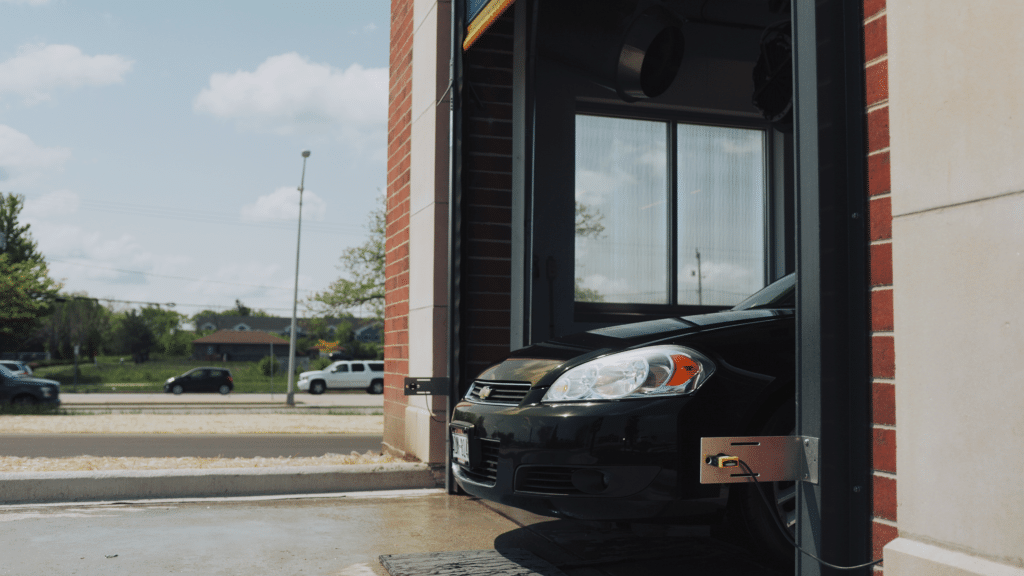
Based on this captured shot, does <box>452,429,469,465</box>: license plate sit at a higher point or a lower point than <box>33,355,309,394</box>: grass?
higher

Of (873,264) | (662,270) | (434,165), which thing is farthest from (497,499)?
(662,270)

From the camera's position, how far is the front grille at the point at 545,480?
10.3ft

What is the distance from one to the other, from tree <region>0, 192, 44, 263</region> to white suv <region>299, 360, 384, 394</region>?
26.7 m

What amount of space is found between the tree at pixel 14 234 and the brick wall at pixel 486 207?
59.4m

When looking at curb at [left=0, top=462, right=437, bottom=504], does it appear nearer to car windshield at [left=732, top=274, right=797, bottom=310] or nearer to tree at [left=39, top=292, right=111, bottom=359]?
car windshield at [left=732, top=274, right=797, bottom=310]

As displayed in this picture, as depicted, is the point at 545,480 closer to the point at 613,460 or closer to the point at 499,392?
the point at 613,460

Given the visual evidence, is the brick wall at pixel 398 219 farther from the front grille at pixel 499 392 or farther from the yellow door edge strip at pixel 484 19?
the front grille at pixel 499 392

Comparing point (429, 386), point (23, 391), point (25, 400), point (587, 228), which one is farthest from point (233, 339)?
point (429, 386)

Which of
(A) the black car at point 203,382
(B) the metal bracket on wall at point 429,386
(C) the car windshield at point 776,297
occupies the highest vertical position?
(C) the car windshield at point 776,297

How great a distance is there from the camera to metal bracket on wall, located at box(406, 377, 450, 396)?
18.8 ft

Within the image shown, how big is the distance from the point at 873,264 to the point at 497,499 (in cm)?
182

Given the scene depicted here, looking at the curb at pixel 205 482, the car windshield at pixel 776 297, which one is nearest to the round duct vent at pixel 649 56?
the car windshield at pixel 776 297

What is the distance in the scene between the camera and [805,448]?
7.84ft

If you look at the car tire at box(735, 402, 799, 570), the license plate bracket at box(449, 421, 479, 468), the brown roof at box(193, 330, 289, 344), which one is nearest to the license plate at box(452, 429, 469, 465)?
the license plate bracket at box(449, 421, 479, 468)
